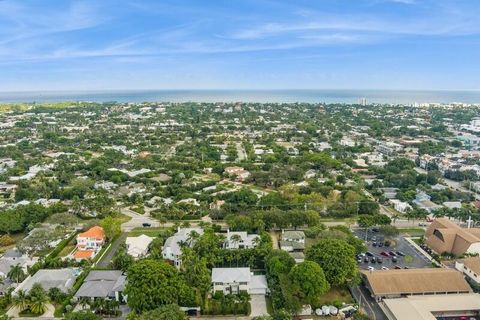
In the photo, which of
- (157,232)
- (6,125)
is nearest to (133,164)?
(157,232)

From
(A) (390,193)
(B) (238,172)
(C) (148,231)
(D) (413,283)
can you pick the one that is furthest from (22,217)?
(A) (390,193)

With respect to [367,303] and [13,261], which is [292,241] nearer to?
[367,303]

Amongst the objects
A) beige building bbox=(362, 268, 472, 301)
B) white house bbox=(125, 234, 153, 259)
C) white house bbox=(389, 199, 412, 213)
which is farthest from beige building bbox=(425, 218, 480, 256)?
white house bbox=(125, 234, 153, 259)

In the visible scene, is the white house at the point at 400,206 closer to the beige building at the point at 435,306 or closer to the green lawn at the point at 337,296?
the beige building at the point at 435,306

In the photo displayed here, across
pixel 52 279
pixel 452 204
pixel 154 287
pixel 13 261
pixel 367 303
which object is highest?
pixel 154 287

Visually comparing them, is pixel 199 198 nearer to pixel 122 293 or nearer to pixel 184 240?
pixel 184 240

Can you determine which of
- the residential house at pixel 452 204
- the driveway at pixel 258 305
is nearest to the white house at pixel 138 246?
the driveway at pixel 258 305

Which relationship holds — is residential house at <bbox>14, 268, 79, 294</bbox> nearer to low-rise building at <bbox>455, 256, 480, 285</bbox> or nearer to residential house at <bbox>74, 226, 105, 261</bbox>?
residential house at <bbox>74, 226, 105, 261</bbox>
